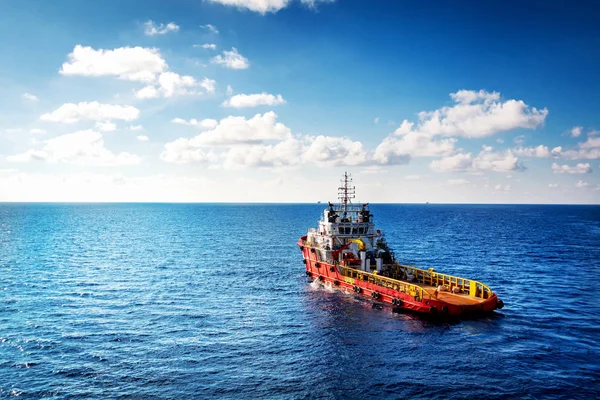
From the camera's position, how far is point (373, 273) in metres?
53.6

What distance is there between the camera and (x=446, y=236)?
12838 centimetres

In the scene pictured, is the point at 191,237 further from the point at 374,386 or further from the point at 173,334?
the point at 374,386

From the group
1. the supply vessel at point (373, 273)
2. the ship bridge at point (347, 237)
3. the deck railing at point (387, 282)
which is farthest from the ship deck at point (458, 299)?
the ship bridge at point (347, 237)

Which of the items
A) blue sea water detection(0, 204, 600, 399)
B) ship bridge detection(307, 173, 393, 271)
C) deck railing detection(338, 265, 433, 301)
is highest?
ship bridge detection(307, 173, 393, 271)

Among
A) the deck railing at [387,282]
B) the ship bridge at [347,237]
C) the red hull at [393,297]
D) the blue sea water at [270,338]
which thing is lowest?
the blue sea water at [270,338]

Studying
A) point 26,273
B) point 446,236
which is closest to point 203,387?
point 26,273

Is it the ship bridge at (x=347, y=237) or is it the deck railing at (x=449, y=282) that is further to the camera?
the ship bridge at (x=347, y=237)

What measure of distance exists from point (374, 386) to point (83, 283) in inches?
1860

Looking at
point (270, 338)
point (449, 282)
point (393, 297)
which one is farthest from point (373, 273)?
→ point (270, 338)

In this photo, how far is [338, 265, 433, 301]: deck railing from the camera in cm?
4472

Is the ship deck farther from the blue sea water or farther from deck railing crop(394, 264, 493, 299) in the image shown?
the blue sea water

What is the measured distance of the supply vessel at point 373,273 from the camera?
44.5 metres

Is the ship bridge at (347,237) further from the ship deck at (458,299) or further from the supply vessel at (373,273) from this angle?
the ship deck at (458,299)

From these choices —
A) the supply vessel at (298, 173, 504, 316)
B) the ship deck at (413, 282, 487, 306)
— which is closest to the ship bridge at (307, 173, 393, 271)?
the supply vessel at (298, 173, 504, 316)
